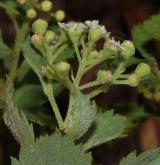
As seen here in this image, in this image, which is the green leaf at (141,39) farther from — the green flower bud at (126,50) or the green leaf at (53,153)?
the green leaf at (53,153)

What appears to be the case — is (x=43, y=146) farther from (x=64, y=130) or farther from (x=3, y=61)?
(x=3, y=61)

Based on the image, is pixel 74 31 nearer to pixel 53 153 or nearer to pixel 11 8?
pixel 53 153

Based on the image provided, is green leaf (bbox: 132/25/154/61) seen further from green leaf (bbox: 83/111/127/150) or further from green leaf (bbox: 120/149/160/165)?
green leaf (bbox: 120/149/160/165)

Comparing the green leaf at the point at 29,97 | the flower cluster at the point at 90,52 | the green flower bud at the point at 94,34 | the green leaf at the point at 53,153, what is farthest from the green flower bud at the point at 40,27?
the green leaf at the point at 29,97

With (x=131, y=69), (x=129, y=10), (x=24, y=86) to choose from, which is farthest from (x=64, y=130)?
(x=129, y=10)

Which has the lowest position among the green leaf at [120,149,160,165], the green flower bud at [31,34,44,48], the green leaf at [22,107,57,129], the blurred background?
the blurred background

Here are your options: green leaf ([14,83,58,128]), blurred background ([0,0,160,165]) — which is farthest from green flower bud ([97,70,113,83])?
blurred background ([0,0,160,165])
